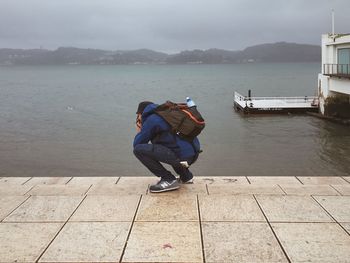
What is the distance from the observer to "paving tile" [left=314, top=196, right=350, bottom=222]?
17.5ft

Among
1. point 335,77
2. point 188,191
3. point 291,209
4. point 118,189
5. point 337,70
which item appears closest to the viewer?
point 291,209

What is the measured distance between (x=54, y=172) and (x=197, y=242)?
17889 millimetres

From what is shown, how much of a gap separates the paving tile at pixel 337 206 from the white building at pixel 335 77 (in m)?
31.6

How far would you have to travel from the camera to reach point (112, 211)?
217 inches

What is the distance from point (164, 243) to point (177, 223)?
0.59 m

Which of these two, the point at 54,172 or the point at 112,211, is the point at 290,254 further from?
the point at 54,172

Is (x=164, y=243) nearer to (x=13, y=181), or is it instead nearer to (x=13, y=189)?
(x=13, y=189)

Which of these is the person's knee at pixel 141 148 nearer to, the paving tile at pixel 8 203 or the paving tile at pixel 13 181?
the paving tile at pixel 8 203

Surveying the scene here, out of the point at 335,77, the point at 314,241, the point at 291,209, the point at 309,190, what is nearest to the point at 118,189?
the point at 291,209

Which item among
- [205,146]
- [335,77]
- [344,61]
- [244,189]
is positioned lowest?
[205,146]

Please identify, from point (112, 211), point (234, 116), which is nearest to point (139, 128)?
point (112, 211)

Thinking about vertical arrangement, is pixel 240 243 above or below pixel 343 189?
above

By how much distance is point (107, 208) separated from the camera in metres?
5.62

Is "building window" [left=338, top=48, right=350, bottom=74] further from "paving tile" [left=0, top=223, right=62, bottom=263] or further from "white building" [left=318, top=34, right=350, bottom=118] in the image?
"paving tile" [left=0, top=223, right=62, bottom=263]
